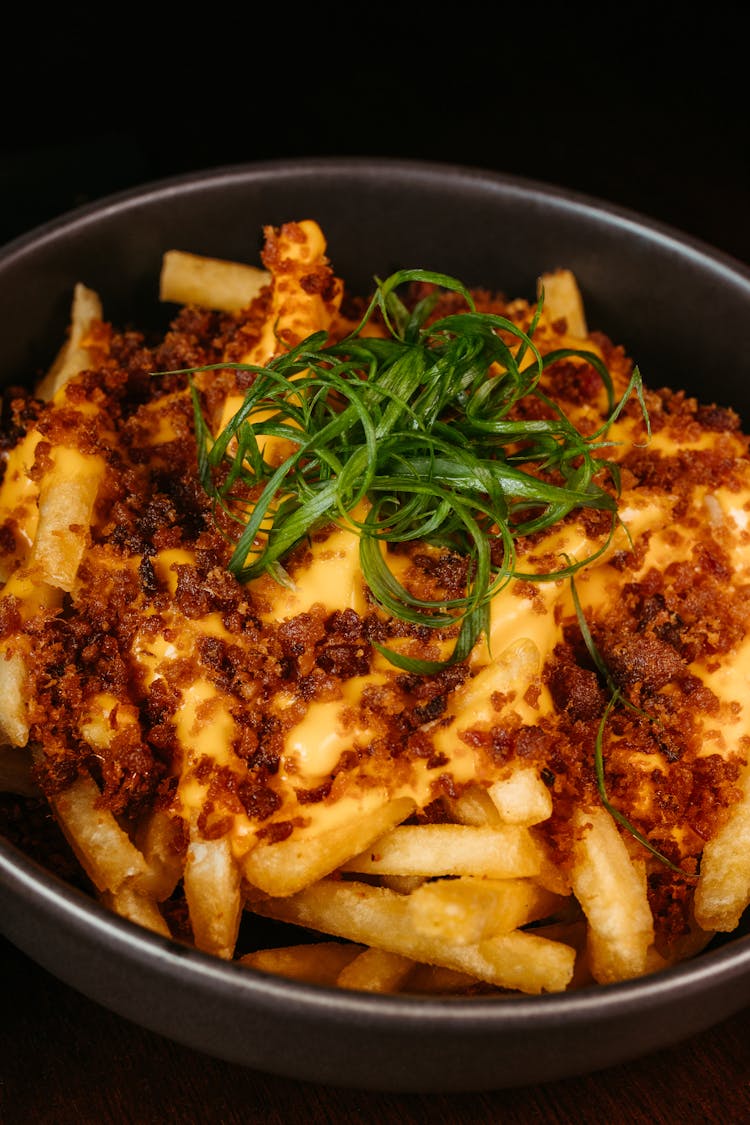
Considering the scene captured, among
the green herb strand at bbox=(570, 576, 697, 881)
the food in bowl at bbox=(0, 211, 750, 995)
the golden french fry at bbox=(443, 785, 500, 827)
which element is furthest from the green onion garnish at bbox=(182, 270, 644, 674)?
the golden french fry at bbox=(443, 785, 500, 827)

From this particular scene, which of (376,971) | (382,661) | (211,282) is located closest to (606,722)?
(382,661)

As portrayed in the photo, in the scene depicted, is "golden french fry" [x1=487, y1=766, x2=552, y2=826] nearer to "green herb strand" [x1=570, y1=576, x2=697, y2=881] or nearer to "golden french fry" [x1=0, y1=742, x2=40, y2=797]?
"green herb strand" [x1=570, y1=576, x2=697, y2=881]

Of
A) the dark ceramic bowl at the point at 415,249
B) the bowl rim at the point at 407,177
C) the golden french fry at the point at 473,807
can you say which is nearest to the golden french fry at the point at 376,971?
the golden french fry at the point at 473,807

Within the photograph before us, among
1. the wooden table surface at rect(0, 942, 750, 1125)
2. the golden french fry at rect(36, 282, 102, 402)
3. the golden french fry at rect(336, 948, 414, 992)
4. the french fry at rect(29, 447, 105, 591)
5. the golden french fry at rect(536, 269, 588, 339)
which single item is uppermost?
the golden french fry at rect(536, 269, 588, 339)

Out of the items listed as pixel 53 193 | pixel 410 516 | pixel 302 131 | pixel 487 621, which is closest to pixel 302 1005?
pixel 487 621

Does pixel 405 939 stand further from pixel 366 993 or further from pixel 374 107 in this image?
pixel 374 107

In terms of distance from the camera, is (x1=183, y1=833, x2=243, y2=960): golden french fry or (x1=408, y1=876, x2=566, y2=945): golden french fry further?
(x1=183, y1=833, x2=243, y2=960): golden french fry

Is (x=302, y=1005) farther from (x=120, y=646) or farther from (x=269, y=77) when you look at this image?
(x=269, y=77)

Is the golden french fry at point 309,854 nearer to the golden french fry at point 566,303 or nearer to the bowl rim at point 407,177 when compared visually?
the golden french fry at point 566,303
